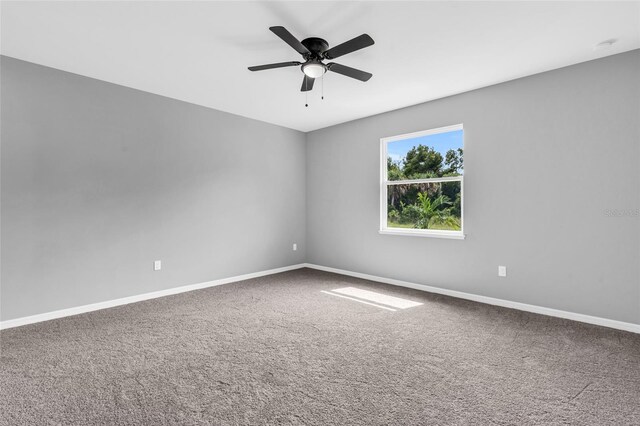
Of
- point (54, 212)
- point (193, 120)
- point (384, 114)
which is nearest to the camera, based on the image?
point (54, 212)

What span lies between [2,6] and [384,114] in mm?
4028

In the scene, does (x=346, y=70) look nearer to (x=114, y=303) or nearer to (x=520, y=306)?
(x=520, y=306)

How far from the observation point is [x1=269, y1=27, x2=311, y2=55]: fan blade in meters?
2.05

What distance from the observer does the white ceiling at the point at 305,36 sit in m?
2.23

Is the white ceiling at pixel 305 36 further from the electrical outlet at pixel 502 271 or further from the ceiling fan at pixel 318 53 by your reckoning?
the electrical outlet at pixel 502 271

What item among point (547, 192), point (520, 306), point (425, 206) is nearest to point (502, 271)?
point (520, 306)

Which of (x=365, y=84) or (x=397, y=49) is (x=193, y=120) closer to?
(x=365, y=84)

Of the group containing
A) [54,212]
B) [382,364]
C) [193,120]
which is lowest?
[382,364]

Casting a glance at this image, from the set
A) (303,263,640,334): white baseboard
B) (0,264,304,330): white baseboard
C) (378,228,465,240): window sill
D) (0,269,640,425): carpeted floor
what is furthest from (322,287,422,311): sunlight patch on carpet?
(0,264,304,330): white baseboard

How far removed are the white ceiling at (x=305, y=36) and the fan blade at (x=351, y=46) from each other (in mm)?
210

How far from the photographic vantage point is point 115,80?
3.46 metres

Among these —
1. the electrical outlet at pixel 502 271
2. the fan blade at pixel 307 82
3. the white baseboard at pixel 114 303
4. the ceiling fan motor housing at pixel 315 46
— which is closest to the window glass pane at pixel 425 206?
the electrical outlet at pixel 502 271

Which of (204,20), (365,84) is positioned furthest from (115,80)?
(365,84)

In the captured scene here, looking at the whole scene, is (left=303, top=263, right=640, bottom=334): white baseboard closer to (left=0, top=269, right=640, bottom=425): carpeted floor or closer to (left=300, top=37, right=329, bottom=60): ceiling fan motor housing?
(left=0, top=269, right=640, bottom=425): carpeted floor
